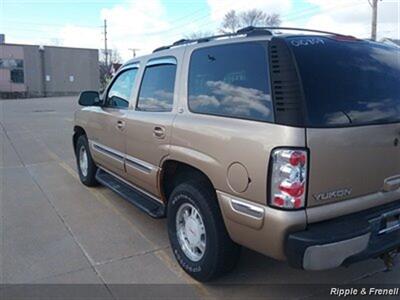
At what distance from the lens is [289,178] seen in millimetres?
2531

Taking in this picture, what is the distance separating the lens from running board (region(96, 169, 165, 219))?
399 cm

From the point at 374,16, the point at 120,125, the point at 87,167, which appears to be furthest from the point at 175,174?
the point at 374,16

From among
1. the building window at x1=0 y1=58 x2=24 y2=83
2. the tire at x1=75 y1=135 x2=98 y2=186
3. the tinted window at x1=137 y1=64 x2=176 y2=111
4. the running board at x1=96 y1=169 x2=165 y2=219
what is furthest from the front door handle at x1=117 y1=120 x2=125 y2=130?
the building window at x1=0 y1=58 x2=24 y2=83

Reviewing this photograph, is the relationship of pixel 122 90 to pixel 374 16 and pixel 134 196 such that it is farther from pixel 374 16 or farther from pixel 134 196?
pixel 374 16

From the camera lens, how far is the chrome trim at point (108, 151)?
463 cm

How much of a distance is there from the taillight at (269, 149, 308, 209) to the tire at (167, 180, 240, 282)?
2.17 ft

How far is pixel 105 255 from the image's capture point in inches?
151

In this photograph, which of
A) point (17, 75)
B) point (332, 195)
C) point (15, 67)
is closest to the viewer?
point (332, 195)

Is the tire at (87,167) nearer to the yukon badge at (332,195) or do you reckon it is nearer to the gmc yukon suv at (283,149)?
the gmc yukon suv at (283,149)

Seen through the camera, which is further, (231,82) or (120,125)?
(120,125)

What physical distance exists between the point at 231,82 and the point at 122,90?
221cm

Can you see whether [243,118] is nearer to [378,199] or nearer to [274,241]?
[274,241]

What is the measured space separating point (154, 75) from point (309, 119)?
2075 millimetres

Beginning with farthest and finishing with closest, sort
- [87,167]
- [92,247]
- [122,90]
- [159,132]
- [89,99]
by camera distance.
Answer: [87,167]
[89,99]
[122,90]
[92,247]
[159,132]
